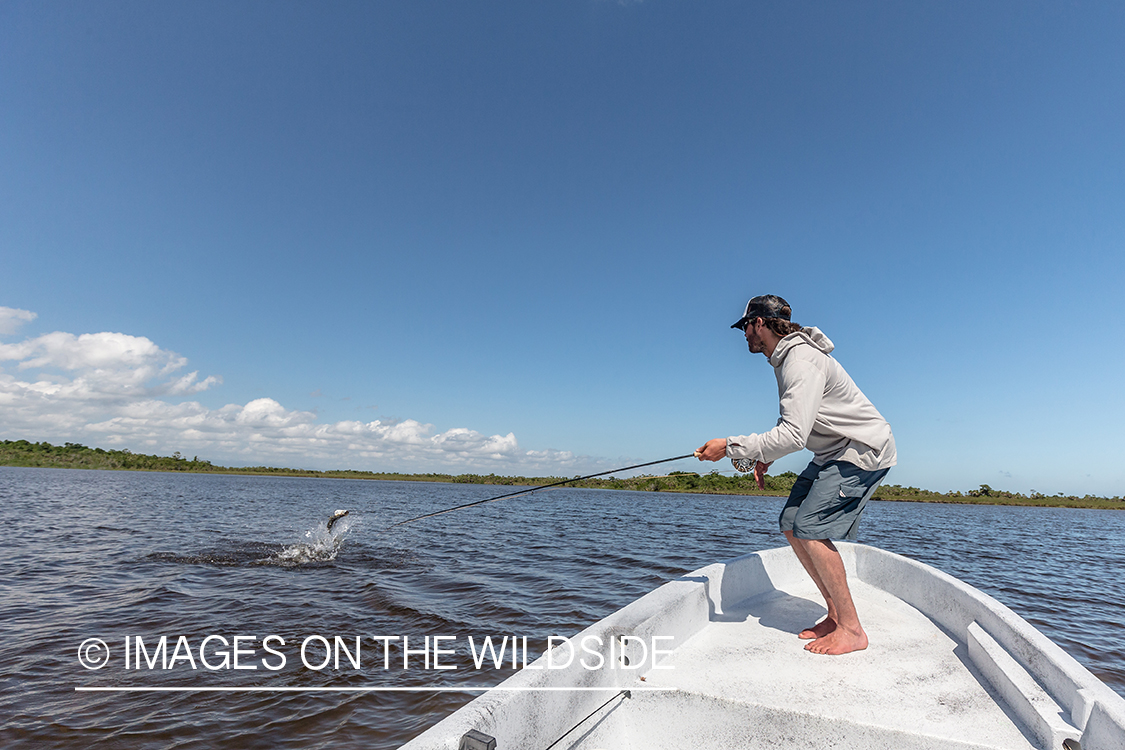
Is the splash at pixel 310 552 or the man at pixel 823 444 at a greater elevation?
the man at pixel 823 444

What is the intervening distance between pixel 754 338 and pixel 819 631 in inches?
78.2

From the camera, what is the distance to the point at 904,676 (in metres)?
2.95

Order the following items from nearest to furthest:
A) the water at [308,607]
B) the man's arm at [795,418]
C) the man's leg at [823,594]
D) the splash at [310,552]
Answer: the man's arm at [795,418]
the man's leg at [823,594]
the water at [308,607]
the splash at [310,552]

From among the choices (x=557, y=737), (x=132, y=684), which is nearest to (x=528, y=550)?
(x=132, y=684)

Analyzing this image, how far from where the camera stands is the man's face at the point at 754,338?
3.43m

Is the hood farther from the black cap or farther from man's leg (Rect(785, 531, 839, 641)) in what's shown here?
man's leg (Rect(785, 531, 839, 641))

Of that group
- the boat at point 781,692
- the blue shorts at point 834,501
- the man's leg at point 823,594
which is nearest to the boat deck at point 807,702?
the boat at point 781,692

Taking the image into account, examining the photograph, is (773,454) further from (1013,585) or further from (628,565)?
(1013,585)

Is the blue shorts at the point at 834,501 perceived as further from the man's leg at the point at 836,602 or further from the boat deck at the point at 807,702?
the boat deck at the point at 807,702

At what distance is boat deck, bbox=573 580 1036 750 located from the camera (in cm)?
234
